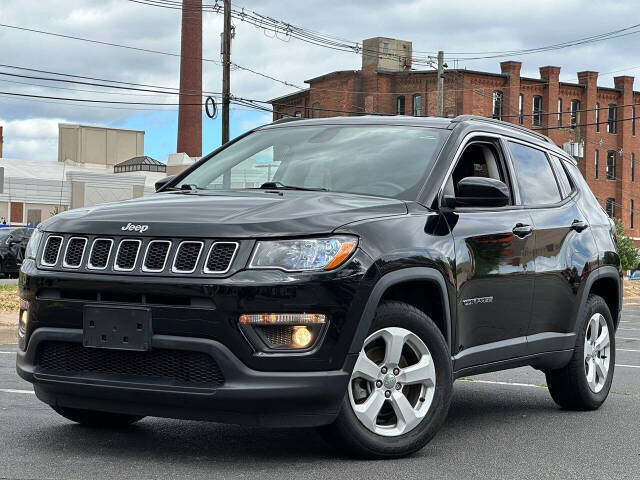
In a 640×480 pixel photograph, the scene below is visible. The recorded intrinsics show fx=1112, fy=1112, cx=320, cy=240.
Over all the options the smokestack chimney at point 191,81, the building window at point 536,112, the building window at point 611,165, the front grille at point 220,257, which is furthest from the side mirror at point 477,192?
the building window at point 611,165

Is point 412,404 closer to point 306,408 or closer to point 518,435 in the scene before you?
point 306,408

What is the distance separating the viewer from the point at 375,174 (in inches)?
251

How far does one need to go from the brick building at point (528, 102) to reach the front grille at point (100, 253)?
62.1 meters

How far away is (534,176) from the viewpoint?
7.61 m

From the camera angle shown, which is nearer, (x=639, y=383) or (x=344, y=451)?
(x=344, y=451)

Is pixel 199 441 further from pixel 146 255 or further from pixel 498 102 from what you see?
pixel 498 102

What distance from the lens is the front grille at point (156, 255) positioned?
204 inches

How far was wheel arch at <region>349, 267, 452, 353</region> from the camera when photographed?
5324mm

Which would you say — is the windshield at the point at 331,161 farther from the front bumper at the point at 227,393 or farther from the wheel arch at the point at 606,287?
the wheel arch at the point at 606,287

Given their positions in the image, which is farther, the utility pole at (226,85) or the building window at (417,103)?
the building window at (417,103)

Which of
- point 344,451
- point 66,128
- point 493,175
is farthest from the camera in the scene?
point 66,128

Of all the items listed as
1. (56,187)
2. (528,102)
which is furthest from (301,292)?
(528,102)

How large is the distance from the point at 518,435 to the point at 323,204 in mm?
2151

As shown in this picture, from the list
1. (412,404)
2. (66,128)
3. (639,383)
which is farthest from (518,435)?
(66,128)
